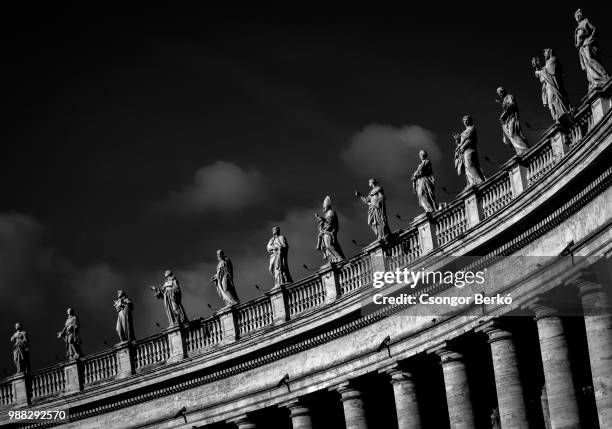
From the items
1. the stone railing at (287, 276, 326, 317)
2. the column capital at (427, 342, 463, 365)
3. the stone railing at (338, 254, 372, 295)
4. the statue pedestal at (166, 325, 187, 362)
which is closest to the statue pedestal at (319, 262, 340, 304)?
the stone railing at (338, 254, 372, 295)

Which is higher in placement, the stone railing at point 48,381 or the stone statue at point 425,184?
the stone statue at point 425,184

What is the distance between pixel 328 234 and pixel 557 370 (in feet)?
54.0

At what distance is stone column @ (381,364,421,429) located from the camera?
52.3 m

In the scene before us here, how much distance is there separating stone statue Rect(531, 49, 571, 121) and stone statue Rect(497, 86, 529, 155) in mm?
2554

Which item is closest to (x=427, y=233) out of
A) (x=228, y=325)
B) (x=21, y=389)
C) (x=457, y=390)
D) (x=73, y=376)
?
(x=457, y=390)

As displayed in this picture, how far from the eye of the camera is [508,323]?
47156 millimetres

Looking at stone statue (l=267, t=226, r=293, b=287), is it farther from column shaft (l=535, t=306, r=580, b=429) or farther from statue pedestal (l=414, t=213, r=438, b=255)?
column shaft (l=535, t=306, r=580, b=429)

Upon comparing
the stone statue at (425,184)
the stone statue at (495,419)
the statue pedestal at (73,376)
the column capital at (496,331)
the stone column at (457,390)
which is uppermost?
the stone statue at (425,184)

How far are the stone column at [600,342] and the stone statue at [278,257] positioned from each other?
20172mm

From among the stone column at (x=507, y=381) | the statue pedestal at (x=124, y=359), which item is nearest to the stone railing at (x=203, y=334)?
the statue pedestal at (x=124, y=359)

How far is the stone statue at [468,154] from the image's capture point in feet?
166

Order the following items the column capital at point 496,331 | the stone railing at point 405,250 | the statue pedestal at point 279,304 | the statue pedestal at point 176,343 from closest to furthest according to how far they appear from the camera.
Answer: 1. the column capital at point 496,331
2. the stone railing at point 405,250
3. the statue pedestal at point 279,304
4. the statue pedestal at point 176,343

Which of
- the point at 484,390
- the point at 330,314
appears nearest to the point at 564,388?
the point at 484,390

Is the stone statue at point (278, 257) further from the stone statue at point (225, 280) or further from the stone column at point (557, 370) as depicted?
the stone column at point (557, 370)
